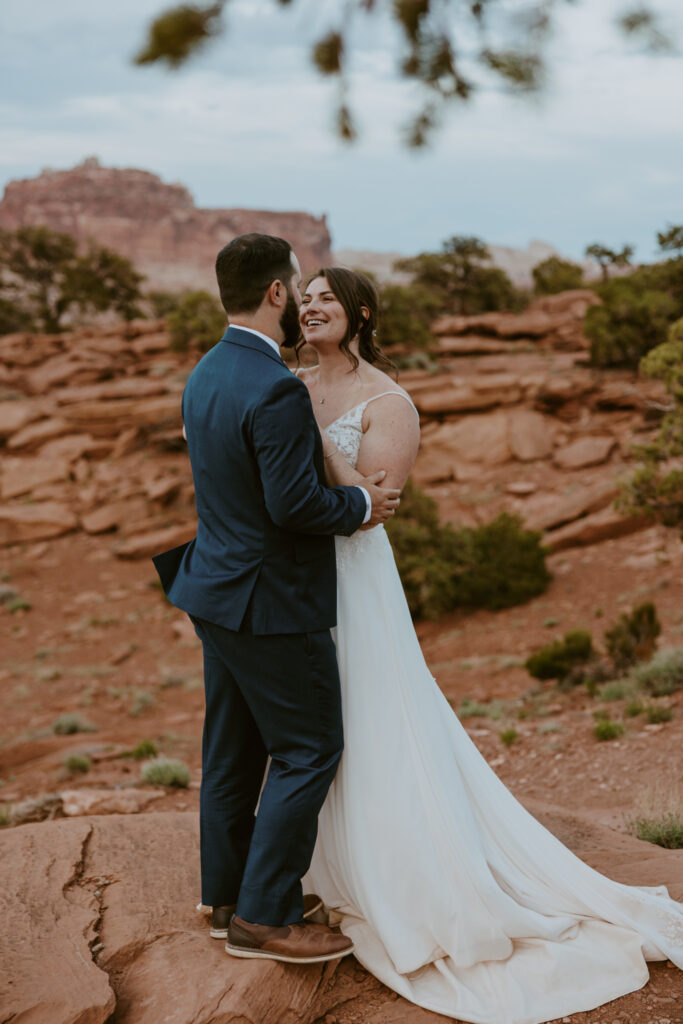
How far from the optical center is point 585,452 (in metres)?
19.9

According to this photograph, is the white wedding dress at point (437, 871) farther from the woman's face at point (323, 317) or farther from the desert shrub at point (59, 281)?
the desert shrub at point (59, 281)

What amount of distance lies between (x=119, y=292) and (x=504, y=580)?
1018 inches

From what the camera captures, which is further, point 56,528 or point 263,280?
point 56,528

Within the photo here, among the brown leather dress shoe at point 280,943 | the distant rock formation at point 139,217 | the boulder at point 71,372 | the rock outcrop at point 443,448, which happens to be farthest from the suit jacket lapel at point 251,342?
the distant rock formation at point 139,217

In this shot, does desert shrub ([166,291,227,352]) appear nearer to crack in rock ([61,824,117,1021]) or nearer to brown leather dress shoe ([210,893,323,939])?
crack in rock ([61,824,117,1021])

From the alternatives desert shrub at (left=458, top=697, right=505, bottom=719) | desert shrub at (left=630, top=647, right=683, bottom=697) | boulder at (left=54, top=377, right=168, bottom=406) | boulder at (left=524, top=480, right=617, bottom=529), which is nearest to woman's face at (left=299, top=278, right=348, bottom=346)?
desert shrub at (left=630, top=647, right=683, bottom=697)

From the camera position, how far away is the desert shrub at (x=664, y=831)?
446cm

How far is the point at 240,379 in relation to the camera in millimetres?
2668

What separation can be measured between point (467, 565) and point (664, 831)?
36.9ft

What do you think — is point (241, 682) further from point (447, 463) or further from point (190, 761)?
point (447, 463)

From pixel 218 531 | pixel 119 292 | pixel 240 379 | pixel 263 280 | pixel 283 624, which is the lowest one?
pixel 283 624

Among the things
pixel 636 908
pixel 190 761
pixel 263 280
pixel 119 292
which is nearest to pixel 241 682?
pixel 263 280

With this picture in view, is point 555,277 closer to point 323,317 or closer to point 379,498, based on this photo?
point 323,317

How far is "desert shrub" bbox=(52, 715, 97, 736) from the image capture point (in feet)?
37.7
